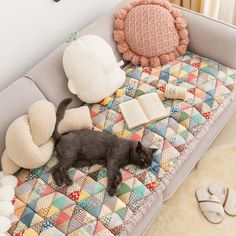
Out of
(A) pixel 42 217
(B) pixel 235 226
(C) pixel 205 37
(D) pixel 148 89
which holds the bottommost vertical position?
(B) pixel 235 226

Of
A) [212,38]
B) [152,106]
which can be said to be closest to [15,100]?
[152,106]

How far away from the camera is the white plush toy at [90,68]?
199 cm

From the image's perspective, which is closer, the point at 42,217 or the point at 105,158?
the point at 42,217

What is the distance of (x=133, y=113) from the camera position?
1978 millimetres

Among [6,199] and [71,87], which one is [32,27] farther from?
[6,199]

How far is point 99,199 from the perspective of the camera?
5.53 feet

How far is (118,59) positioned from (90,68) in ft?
1.13

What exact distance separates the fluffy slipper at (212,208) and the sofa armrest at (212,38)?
0.78m

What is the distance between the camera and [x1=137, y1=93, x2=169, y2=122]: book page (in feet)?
6.43

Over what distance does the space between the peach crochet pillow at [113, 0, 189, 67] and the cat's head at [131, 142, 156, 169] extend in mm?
639

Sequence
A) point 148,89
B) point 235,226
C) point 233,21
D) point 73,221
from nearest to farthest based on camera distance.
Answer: point 73,221 → point 235,226 → point 148,89 → point 233,21

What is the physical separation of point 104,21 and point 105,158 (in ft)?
2.83

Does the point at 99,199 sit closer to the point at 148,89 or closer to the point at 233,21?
the point at 148,89

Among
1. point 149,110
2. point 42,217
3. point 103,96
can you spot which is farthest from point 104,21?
point 42,217
